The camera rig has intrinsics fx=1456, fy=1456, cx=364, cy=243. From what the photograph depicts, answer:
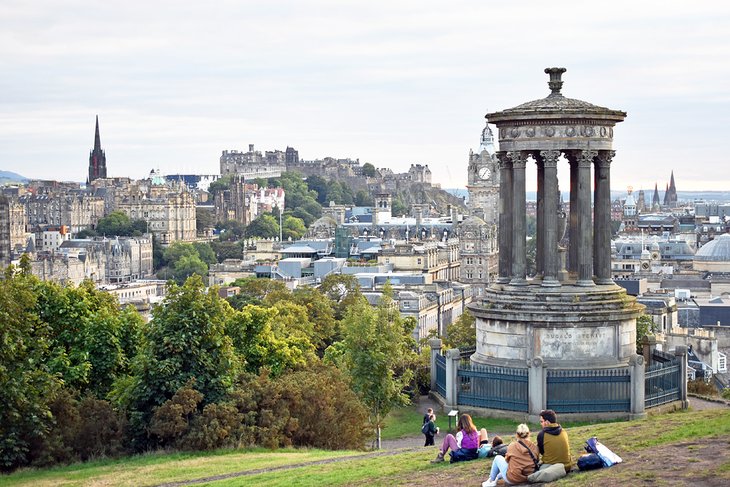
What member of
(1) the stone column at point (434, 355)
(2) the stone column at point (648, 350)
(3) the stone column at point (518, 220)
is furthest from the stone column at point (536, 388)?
(2) the stone column at point (648, 350)

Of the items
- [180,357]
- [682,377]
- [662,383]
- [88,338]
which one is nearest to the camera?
[662,383]

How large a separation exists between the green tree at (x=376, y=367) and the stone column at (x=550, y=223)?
636 centimetres

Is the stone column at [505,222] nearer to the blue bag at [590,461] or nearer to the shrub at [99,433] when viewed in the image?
the shrub at [99,433]

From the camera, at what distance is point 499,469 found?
2580cm

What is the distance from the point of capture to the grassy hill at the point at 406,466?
2483 cm

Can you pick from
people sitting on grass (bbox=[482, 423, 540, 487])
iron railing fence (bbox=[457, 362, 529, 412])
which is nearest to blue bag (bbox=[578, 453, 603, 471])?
people sitting on grass (bbox=[482, 423, 540, 487])

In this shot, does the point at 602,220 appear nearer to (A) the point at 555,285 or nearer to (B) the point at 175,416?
(A) the point at 555,285

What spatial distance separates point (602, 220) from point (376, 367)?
891 centimetres

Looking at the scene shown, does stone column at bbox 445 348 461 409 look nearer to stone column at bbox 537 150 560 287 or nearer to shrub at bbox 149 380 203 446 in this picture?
stone column at bbox 537 150 560 287

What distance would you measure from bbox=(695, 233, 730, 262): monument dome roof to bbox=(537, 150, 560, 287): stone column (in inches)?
5782

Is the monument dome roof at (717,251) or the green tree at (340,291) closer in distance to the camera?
the green tree at (340,291)

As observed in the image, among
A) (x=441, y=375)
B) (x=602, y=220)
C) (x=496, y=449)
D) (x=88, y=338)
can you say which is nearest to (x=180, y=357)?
(x=88, y=338)

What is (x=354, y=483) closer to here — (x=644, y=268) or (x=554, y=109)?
(x=554, y=109)

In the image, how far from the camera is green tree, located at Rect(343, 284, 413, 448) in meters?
44.1
